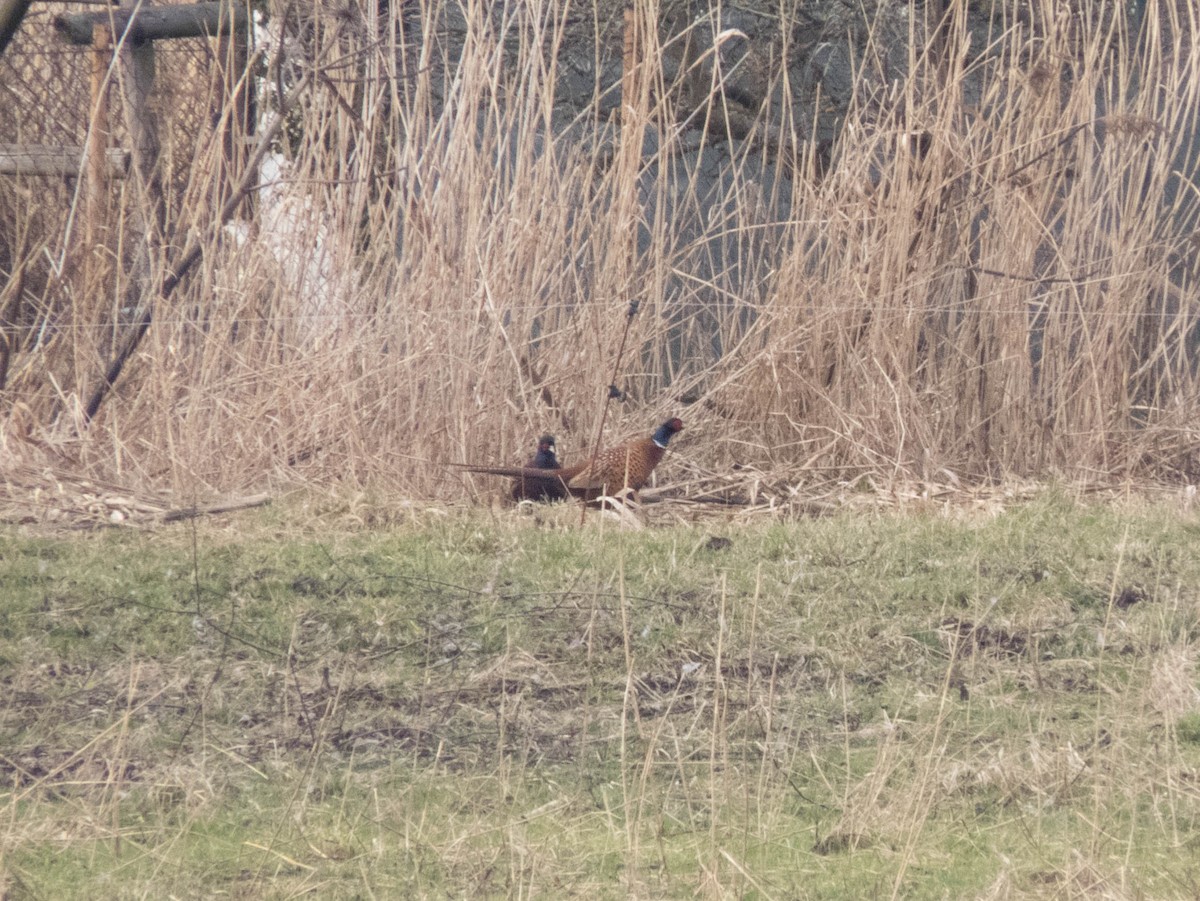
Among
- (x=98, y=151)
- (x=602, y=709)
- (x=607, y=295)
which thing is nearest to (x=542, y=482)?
(x=607, y=295)

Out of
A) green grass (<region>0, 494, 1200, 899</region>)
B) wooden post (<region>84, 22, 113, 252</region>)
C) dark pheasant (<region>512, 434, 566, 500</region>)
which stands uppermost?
wooden post (<region>84, 22, 113, 252</region>)

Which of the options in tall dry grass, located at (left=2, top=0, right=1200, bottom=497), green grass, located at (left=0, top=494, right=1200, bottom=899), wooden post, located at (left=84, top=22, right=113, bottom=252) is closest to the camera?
green grass, located at (left=0, top=494, right=1200, bottom=899)

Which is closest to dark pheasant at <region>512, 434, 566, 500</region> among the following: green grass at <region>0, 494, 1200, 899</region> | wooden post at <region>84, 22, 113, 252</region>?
green grass at <region>0, 494, 1200, 899</region>

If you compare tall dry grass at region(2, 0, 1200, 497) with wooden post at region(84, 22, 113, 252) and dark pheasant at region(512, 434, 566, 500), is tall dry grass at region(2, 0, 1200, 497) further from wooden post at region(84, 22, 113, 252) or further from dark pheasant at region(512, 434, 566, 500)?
dark pheasant at region(512, 434, 566, 500)

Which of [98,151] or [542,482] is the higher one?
[98,151]

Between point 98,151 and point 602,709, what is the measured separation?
12.6ft

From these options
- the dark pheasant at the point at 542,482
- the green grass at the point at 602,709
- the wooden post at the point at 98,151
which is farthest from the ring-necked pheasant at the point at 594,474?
the wooden post at the point at 98,151

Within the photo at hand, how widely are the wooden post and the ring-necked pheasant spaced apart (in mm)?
1873

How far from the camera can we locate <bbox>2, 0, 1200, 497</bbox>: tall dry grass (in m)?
5.74

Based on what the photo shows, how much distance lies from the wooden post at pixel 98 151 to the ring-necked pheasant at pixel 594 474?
1.87 metres

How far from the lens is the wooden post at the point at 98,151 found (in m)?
6.11

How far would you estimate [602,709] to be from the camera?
3.47m

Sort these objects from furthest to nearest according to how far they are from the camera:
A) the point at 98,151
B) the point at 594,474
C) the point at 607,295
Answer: the point at 98,151 → the point at 607,295 → the point at 594,474

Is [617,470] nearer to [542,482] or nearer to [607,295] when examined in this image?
[542,482]
